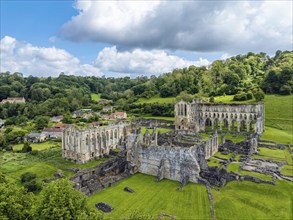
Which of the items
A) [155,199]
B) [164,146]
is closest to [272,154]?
[164,146]

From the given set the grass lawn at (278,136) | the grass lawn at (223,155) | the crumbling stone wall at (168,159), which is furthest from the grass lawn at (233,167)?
the grass lawn at (278,136)

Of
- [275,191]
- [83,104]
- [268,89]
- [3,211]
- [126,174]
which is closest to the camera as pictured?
[3,211]

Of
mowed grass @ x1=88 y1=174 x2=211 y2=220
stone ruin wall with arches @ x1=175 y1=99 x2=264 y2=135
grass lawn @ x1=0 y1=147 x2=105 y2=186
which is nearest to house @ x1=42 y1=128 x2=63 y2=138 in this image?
grass lawn @ x1=0 y1=147 x2=105 y2=186

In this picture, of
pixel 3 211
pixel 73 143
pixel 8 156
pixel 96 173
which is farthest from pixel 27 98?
pixel 3 211

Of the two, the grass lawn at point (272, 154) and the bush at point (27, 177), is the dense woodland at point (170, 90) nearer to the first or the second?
the bush at point (27, 177)

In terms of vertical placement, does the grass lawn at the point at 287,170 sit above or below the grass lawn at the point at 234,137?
below

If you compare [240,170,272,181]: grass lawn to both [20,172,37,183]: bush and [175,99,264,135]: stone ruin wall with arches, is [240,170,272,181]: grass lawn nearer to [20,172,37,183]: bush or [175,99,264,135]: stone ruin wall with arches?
[175,99,264,135]: stone ruin wall with arches

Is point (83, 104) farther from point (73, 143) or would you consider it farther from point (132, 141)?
point (132, 141)
